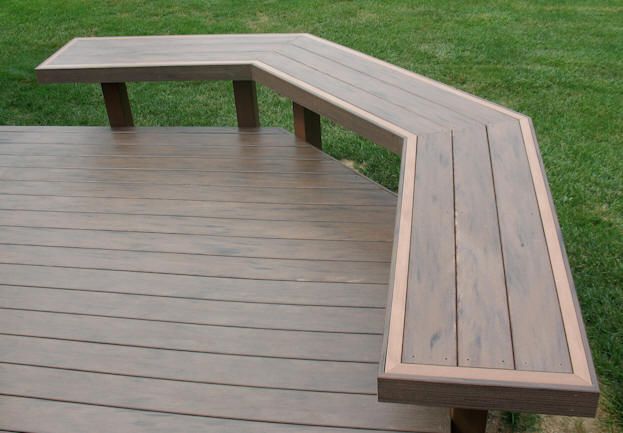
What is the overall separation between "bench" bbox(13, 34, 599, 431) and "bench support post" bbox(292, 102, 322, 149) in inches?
11.4

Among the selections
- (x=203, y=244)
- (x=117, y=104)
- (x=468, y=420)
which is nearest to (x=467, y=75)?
(x=117, y=104)

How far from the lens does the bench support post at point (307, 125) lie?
371cm

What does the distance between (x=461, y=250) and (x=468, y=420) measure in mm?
469

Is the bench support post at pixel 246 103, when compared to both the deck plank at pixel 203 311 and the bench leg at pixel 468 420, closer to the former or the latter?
the deck plank at pixel 203 311

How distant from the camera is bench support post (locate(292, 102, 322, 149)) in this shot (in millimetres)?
3705

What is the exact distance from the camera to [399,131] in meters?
2.66

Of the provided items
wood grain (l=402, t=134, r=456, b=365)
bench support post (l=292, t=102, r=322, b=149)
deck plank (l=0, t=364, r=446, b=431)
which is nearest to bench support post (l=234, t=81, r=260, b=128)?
bench support post (l=292, t=102, r=322, b=149)

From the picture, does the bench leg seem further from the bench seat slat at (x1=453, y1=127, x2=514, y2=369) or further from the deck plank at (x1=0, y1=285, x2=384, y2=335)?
the deck plank at (x1=0, y1=285, x2=384, y2=335)

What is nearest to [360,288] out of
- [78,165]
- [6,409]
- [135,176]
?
[6,409]

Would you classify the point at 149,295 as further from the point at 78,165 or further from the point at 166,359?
the point at 78,165

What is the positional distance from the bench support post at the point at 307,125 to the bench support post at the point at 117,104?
1.12 metres

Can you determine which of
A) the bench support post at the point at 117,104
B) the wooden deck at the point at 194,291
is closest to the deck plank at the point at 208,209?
the wooden deck at the point at 194,291

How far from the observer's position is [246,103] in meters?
3.96

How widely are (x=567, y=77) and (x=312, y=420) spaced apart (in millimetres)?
4364
